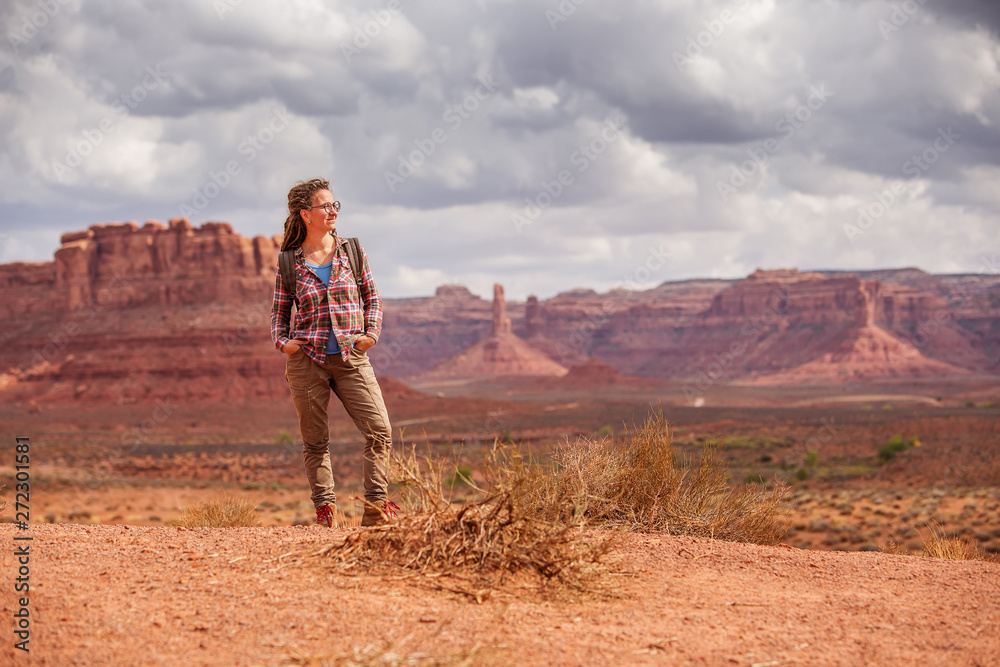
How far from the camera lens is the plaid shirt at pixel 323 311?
493 cm

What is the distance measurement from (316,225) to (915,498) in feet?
64.7

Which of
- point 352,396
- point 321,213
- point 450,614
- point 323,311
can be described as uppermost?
point 321,213

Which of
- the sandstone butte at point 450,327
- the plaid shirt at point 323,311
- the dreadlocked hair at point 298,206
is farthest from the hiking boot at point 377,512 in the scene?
the sandstone butte at point 450,327

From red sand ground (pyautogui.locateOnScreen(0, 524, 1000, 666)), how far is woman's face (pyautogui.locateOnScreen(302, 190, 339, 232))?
180 cm

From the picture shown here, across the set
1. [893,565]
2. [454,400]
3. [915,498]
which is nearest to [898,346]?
[454,400]

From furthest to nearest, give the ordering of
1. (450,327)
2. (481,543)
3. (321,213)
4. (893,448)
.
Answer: (450,327), (893,448), (321,213), (481,543)

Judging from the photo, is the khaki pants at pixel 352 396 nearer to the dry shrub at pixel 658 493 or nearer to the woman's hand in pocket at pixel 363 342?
the woman's hand in pocket at pixel 363 342

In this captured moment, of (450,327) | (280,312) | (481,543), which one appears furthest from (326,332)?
(450,327)

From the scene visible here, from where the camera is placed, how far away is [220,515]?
603 cm

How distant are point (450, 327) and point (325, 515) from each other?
159799 millimetres

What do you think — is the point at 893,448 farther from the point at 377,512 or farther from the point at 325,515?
the point at 377,512

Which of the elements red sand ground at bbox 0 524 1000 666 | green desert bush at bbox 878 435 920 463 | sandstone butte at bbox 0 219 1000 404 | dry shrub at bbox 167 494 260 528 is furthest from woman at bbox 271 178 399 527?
sandstone butte at bbox 0 219 1000 404

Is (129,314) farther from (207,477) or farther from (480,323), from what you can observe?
(480,323)

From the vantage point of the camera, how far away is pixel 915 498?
2073 centimetres
